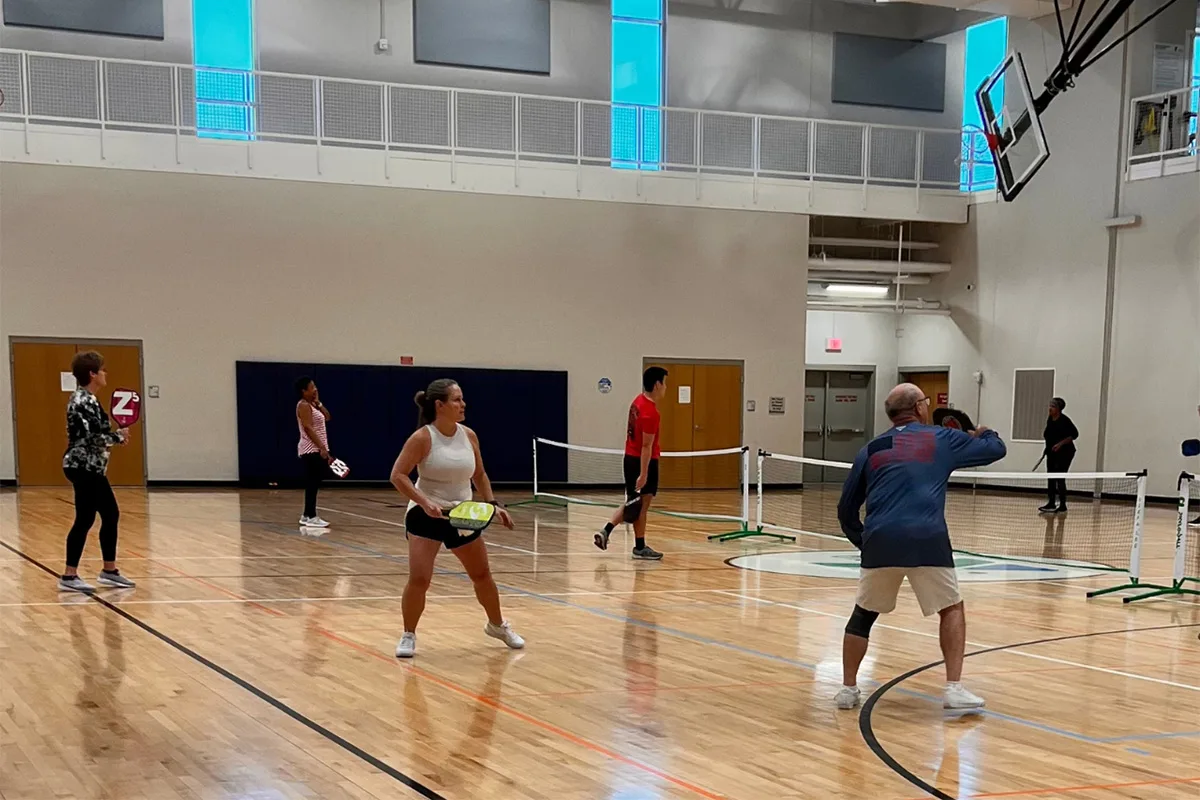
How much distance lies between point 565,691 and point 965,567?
22.5ft

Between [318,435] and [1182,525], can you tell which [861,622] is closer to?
[1182,525]

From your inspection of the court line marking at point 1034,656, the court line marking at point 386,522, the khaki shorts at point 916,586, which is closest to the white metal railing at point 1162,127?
the court line marking at point 386,522

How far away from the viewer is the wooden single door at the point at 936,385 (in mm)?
24484

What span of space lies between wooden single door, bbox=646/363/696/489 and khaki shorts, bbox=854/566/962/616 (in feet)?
53.0

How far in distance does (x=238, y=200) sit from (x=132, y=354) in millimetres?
3240

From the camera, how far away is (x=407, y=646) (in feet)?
22.4

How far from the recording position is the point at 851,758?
496 cm

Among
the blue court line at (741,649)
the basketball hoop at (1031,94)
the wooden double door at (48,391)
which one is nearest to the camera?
the blue court line at (741,649)

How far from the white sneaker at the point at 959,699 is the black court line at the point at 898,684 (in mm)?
394

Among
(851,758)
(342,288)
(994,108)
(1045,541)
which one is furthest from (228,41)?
(851,758)

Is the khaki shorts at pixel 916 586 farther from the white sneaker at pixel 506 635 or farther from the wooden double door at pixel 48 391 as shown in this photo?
the wooden double door at pixel 48 391

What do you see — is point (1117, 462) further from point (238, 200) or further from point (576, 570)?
point (238, 200)

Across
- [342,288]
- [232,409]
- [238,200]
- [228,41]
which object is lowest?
[232,409]

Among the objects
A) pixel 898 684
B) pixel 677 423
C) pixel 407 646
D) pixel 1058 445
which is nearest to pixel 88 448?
pixel 407 646
